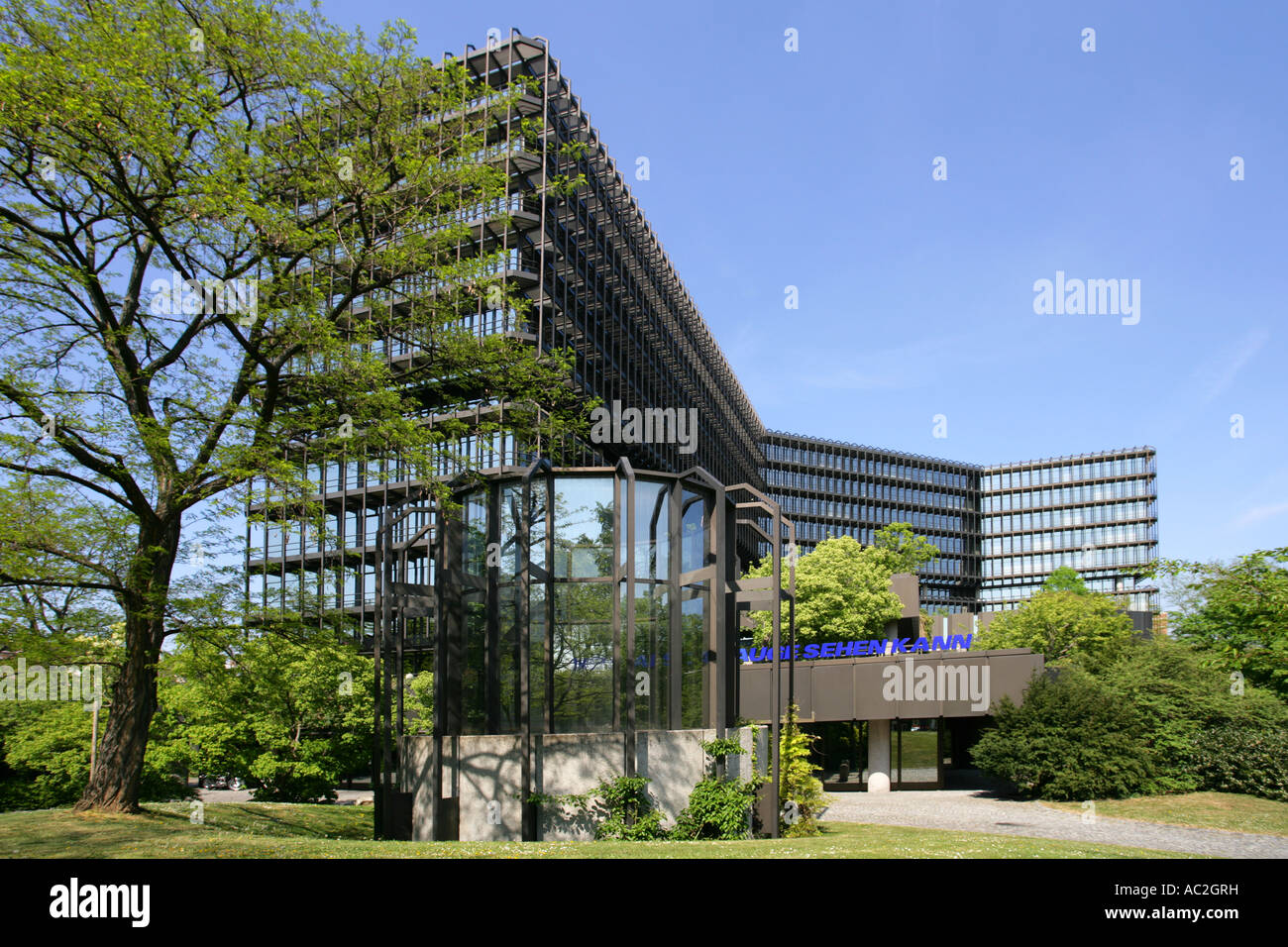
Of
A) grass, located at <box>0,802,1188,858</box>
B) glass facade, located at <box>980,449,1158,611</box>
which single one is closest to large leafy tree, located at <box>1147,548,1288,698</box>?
grass, located at <box>0,802,1188,858</box>

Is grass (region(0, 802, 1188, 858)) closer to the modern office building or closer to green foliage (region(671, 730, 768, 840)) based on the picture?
green foliage (region(671, 730, 768, 840))

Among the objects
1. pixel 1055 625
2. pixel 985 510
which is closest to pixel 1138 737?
pixel 1055 625

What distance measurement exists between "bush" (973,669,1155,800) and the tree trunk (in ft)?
78.6

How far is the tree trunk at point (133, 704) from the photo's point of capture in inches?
677

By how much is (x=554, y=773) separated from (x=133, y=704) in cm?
789

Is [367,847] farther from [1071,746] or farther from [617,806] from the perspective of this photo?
[1071,746]

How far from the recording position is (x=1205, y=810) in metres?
24.9

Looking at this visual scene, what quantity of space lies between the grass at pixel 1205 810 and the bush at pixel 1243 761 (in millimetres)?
395

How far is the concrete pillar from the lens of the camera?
38.9 m
